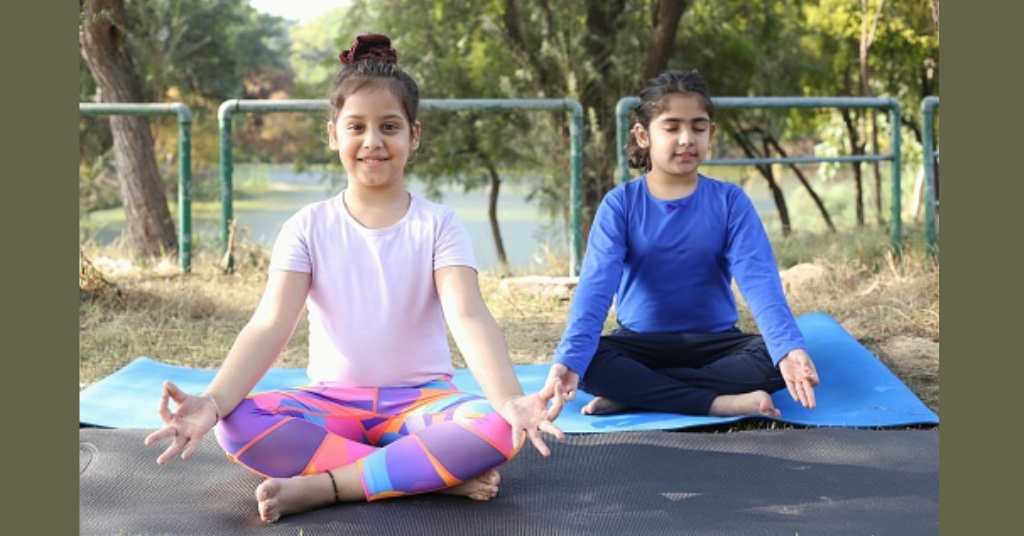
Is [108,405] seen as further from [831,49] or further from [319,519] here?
[831,49]

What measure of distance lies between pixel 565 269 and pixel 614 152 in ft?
6.68

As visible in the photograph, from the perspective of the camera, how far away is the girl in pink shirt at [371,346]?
224 cm

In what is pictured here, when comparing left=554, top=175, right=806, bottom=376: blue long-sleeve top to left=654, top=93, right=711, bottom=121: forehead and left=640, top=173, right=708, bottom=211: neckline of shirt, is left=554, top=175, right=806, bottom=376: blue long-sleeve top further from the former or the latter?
left=654, top=93, right=711, bottom=121: forehead

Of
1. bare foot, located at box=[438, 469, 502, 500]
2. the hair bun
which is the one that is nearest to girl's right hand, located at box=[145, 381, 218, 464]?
bare foot, located at box=[438, 469, 502, 500]

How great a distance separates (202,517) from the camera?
226cm

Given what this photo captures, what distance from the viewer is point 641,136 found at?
333 centimetres

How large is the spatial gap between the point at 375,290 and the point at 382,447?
320 mm

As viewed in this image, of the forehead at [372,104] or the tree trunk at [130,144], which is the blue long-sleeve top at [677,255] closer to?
→ the forehead at [372,104]

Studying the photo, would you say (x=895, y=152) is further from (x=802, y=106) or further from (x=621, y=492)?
(x=621, y=492)

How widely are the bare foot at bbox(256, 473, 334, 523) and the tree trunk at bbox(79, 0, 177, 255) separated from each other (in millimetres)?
4064

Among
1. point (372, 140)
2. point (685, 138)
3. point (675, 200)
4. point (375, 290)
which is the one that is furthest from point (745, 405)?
point (372, 140)

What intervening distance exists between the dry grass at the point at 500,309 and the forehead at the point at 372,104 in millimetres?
1668

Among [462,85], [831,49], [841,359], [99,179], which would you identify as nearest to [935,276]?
[841,359]

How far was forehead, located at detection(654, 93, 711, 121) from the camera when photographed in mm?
3143
